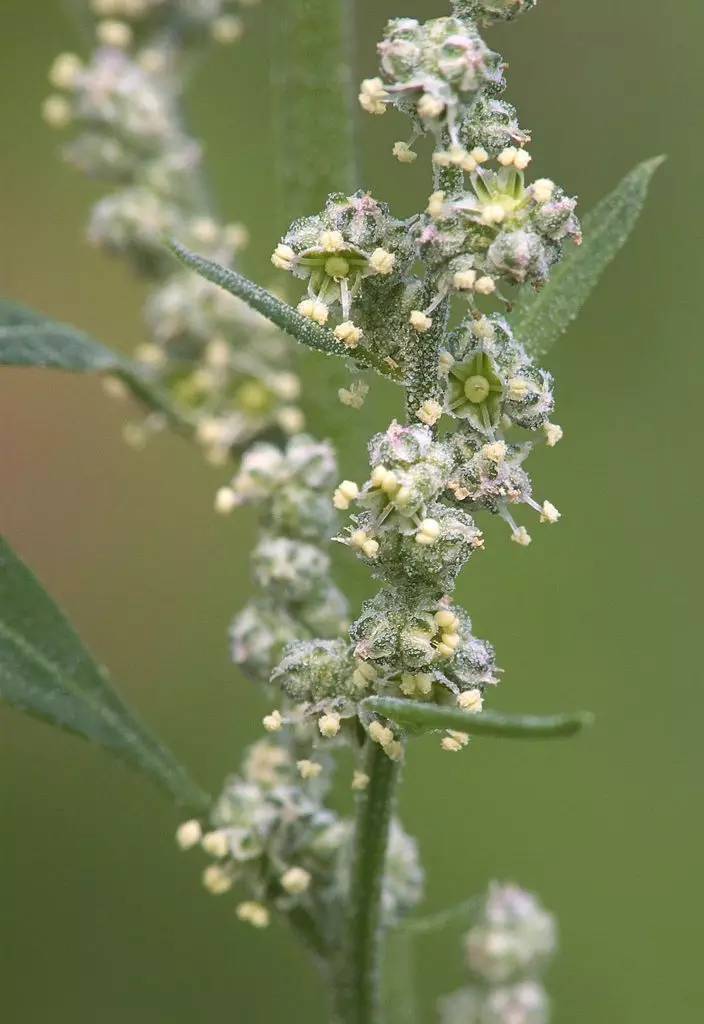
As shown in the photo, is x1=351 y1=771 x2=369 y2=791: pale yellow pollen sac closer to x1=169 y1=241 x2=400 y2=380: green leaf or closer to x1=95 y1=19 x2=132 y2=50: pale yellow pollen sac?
x1=169 y1=241 x2=400 y2=380: green leaf

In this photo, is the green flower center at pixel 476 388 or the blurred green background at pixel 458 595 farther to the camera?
the blurred green background at pixel 458 595

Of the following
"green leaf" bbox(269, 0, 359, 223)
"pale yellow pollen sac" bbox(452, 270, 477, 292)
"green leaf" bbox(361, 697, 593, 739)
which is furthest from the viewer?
"green leaf" bbox(269, 0, 359, 223)

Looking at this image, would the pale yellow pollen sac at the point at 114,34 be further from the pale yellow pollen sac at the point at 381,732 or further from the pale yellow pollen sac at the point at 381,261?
the pale yellow pollen sac at the point at 381,732

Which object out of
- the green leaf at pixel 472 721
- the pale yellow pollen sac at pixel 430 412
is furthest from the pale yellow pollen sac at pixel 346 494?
the green leaf at pixel 472 721

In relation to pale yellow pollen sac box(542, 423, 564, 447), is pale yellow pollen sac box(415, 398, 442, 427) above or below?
below

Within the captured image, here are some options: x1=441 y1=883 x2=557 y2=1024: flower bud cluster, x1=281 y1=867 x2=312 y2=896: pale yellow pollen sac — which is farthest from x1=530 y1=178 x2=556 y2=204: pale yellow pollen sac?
x1=441 y1=883 x2=557 y2=1024: flower bud cluster

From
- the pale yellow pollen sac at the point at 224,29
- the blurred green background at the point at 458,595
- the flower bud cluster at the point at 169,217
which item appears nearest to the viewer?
the flower bud cluster at the point at 169,217

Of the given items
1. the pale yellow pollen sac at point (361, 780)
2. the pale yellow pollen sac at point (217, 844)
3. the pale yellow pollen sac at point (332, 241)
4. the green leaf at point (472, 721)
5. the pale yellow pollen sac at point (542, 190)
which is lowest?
the green leaf at point (472, 721)
